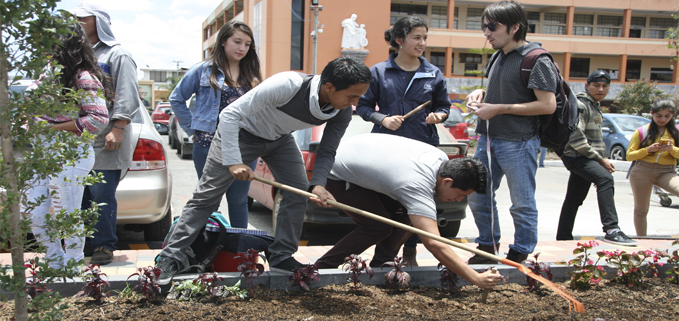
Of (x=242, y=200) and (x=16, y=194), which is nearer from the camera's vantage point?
(x=16, y=194)

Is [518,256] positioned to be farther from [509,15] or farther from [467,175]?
[509,15]

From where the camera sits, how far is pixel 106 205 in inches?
145

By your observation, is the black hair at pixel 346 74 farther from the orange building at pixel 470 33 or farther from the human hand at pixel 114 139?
the orange building at pixel 470 33

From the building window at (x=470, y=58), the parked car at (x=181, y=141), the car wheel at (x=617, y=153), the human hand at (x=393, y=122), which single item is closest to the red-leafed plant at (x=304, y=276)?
the human hand at (x=393, y=122)

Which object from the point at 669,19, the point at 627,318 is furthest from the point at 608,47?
the point at 627,318

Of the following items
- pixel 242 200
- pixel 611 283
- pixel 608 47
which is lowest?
pixel 611 283

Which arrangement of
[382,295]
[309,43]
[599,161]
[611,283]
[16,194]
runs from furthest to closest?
[309,43]
[599,161]
[611,283]
[382,295]
[16,194]

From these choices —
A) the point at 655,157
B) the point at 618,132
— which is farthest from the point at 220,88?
the point at 618,132

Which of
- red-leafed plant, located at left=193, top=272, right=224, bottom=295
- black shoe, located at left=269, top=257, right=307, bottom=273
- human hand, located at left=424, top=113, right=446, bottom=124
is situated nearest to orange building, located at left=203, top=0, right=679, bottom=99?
human hand, located at left=424, top=113, right=446, bottom=124

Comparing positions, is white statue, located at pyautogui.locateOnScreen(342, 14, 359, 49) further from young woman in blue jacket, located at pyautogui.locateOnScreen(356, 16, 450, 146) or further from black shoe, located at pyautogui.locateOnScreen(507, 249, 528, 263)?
black shoe, located at pyautogui.locateOnScreen(507, 249, 528, 263)

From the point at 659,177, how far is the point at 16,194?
17.8 ft

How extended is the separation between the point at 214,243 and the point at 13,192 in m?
1.55

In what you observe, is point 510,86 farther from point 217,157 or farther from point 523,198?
point 217,157

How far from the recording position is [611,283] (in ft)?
11.9
